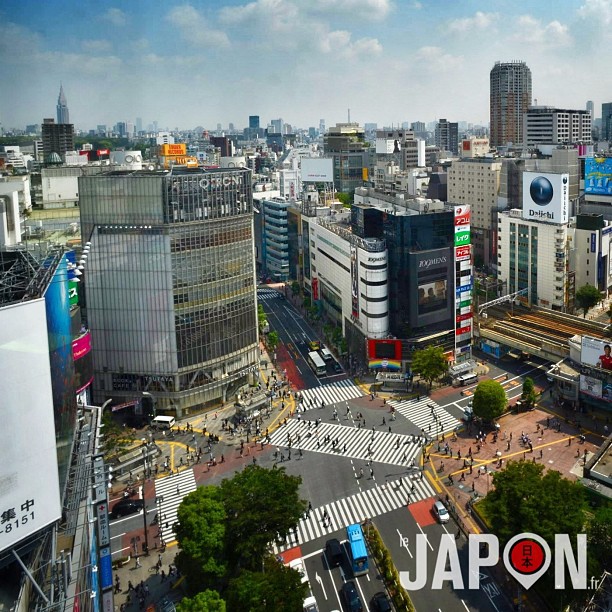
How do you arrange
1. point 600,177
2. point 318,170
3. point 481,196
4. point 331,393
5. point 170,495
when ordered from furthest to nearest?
point 318,170, point 481,196, point 600,177, point 331,393, point 170,495

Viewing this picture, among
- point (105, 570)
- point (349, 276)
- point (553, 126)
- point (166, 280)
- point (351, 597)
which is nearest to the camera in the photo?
point (105, 570)

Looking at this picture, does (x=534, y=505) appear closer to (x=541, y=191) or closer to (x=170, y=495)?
(x=170, y=495)

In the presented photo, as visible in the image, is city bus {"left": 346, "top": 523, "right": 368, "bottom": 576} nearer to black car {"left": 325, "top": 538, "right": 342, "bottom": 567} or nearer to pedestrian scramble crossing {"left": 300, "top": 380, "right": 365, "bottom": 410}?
black car {"left": 325, "top": 538, "right": 342, "bottom": 567}

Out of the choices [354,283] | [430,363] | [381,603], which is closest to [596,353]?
[430,363]

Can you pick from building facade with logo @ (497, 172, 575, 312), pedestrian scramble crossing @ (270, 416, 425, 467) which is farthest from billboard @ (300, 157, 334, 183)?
pedestrian scramble crossing @ (270, 416, 425, 467)

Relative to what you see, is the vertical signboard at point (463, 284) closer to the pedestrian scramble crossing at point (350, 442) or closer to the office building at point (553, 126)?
the pedestrian scramble crossing at point (350, 442)
